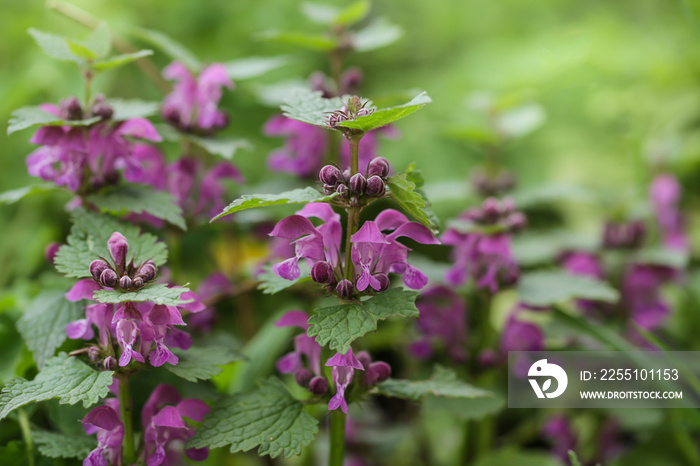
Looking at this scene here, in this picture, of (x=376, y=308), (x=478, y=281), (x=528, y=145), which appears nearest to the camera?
(x=376, y=308)

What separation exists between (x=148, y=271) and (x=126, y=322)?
0.22 ft

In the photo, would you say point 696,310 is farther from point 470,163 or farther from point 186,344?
point 186,344

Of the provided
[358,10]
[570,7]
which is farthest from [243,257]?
[570,7]

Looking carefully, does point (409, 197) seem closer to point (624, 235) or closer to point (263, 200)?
point (263, 200)

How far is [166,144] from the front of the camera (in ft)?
6.32

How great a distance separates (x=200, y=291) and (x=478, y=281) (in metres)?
0.61

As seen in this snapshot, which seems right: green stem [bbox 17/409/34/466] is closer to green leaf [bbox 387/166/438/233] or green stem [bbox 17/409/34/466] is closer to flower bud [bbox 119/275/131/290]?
flower bud [bbox 119/275/131/290]

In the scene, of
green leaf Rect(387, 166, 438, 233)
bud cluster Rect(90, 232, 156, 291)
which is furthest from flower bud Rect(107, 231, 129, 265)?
green leaf Rect(387, 166, 438, 233)

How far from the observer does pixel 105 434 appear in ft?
2.65

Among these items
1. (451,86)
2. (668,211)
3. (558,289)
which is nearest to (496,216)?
(558,289)

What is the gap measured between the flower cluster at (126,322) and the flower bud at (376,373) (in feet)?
0.83

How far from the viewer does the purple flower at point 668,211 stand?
1.57 m

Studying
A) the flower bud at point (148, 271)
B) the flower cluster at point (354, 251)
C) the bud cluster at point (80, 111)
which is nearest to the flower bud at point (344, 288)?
the flower cluster at point (354, 251)

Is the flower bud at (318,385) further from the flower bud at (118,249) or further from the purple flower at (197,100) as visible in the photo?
the purple flower at (197,100)
